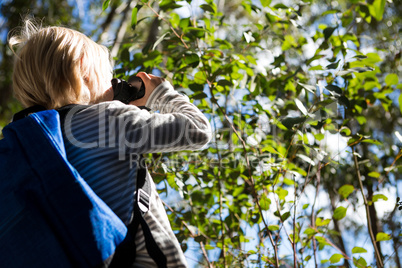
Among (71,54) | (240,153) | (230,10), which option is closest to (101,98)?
(71,54)

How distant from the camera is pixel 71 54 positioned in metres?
0.90

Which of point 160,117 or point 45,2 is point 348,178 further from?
point 45,2

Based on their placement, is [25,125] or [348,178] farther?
[348,178]

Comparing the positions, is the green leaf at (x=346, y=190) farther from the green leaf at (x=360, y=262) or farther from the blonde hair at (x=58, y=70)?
the blonde hair at (x=58, y=70)

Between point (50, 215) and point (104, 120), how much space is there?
8.2 inches

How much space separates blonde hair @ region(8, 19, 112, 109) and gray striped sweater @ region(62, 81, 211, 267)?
0.08 m

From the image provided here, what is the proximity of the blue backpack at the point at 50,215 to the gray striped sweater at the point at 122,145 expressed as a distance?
58 millimetres

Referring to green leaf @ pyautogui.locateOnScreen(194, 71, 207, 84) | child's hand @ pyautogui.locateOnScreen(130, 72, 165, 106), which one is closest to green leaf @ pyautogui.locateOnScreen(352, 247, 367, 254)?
green leaf @ pyautogui.locateOnScreen(194, 71, 207, 84)

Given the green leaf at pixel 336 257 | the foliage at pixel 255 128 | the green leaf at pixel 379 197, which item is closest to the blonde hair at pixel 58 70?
the foliage at pixel 255 128

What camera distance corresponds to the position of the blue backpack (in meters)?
0.71

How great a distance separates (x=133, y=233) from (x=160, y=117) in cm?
23

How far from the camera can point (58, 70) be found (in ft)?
2.92

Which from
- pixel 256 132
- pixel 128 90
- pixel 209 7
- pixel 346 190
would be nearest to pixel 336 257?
pixel 346 190

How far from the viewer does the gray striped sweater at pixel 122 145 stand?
0.79 metres
